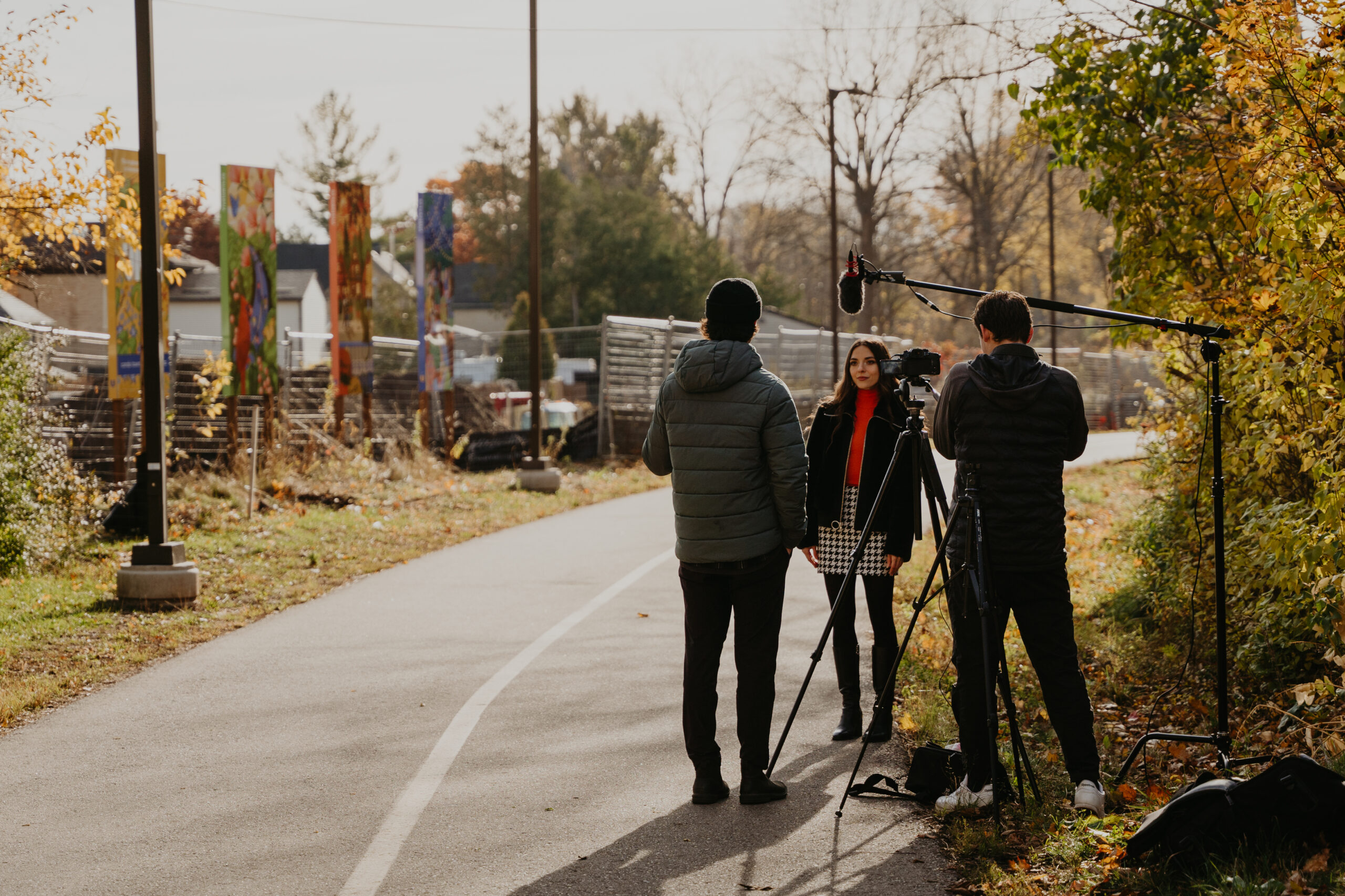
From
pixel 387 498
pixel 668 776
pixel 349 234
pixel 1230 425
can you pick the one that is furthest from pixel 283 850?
pixel 349 234

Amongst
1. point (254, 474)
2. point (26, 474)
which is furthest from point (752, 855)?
point (254, 474)

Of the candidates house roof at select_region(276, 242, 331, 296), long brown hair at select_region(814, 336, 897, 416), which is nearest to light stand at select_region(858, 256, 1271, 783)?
long brown hair at select_region(814, 336, 897, 416)

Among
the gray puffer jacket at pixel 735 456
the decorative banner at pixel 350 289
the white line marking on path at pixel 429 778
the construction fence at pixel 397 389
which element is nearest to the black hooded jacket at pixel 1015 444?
the gray puffer jacket at pixel 735 456

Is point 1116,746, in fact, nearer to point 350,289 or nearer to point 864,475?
point 864,475

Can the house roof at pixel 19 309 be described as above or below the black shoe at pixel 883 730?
above

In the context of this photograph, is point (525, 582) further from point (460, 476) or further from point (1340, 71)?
point (460, 476)

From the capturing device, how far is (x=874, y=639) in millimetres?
6367

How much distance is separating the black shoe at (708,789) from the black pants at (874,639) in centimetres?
124

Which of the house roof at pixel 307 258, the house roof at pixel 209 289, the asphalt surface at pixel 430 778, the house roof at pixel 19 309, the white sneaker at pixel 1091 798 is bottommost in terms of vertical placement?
the asphalt surface at pixel 430 778

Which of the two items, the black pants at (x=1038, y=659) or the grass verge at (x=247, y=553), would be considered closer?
the black pants at (x=1038, y=659)

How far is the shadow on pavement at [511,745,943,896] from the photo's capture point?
435 centimetres

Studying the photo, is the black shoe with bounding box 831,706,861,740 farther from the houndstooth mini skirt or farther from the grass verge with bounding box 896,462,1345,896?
the houndstooth mini skirt

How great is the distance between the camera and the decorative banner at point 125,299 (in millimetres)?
12297

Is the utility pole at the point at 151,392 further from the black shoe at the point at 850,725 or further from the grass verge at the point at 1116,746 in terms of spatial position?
the black shoe at the point at 850,725
